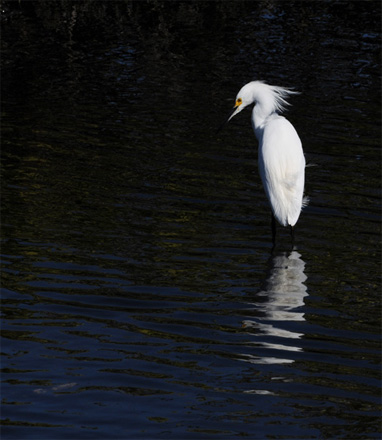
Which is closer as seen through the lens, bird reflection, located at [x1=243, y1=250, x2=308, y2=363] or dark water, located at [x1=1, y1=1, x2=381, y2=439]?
dark water, located at [x1=1, y1=1, x2=381, y2=439]

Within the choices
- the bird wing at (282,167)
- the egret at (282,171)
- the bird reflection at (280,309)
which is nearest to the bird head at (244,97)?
the egret at (282,171)

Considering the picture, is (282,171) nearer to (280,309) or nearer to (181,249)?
(181,249)

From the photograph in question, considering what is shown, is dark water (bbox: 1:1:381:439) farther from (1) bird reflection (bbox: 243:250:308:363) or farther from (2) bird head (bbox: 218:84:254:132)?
(2) bird head (bbox: 218:84:254:132)

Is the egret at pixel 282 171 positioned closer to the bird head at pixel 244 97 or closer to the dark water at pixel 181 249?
the dark water at pixel 181 249

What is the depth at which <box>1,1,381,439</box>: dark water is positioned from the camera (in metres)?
4.51

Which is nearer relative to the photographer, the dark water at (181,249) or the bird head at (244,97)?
the dark water at (181,249)

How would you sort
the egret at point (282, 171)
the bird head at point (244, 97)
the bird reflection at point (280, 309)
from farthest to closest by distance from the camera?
the bird head at point (244, 97)
the egret at point (282, 171)
the bird reflection at point (280, 309)

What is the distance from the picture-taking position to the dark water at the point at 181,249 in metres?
4.51

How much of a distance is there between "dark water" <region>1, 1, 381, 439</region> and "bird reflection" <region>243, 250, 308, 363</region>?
2cm

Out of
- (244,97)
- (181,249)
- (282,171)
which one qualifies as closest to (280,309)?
(181,249)

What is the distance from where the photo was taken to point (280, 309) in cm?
589

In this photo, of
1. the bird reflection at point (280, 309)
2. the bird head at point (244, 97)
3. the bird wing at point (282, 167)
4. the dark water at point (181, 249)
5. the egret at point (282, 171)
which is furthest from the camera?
the bird head at point (244, 97)

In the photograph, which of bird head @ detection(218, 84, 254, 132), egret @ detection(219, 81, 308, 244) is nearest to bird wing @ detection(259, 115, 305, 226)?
egret @ detection(219, 81, 308, 244)

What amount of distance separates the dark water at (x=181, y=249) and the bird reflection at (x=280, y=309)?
2cm
